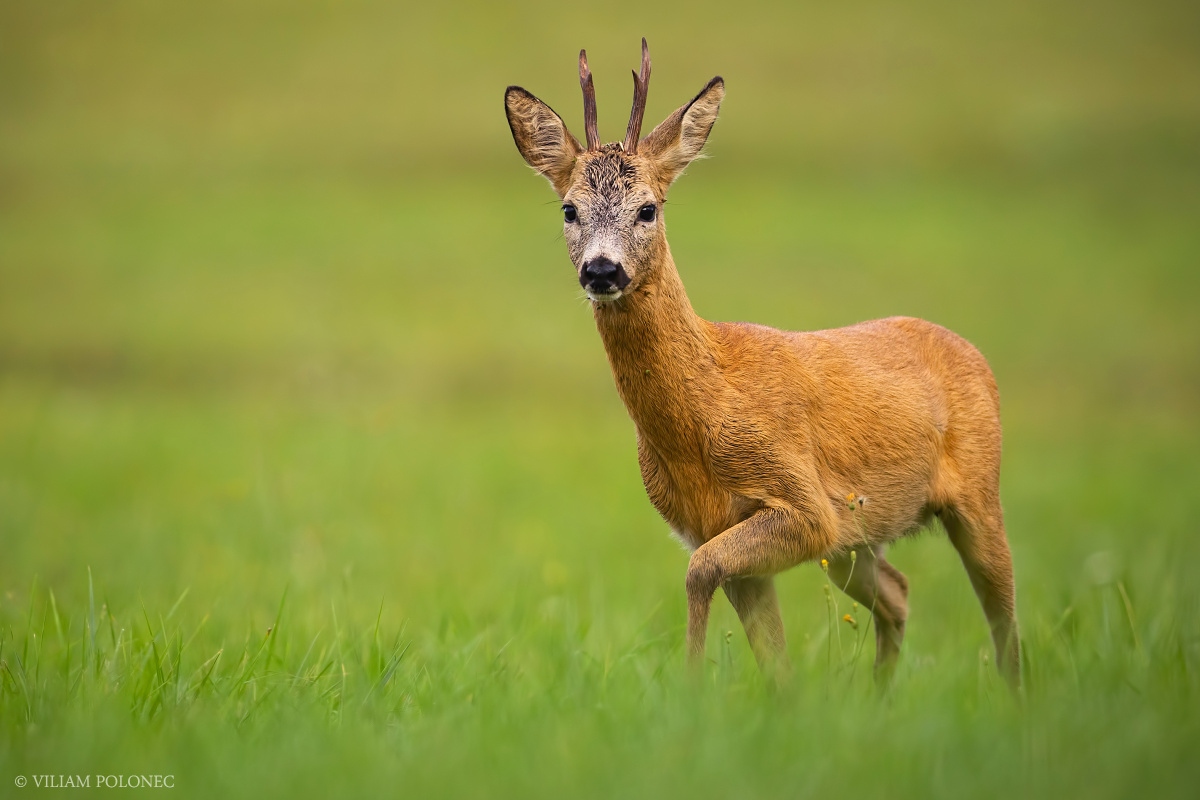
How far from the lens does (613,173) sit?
5.43 metres

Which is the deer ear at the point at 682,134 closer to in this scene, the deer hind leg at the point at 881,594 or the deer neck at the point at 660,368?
the deer neck at the point at 660,368

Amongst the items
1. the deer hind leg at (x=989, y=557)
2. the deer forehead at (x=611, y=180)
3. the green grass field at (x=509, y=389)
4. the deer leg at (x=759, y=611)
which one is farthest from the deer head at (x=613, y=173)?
the deer hind leg at (x=989, y=557)

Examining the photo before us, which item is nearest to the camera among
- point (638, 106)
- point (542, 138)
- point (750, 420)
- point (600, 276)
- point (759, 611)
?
point (600, 276)

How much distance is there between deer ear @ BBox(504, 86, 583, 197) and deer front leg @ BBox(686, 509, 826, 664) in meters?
1.71

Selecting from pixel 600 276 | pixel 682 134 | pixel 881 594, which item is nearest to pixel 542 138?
pixel 682 134

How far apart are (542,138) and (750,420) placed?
5.18 ft

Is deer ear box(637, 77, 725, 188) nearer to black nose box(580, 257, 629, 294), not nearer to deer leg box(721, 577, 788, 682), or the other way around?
black nose box(580, 257, 629, 294)

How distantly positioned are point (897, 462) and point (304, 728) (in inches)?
114

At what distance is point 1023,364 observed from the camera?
62.0ft

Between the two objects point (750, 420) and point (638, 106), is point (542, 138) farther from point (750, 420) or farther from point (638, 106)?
point (750, 420)

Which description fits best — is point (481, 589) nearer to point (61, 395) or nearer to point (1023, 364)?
point (61, 395)

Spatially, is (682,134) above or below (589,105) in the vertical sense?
below

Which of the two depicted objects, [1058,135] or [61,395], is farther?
[1058,135]

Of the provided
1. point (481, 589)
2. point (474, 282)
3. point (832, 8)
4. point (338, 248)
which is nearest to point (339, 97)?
point (338, 248)
